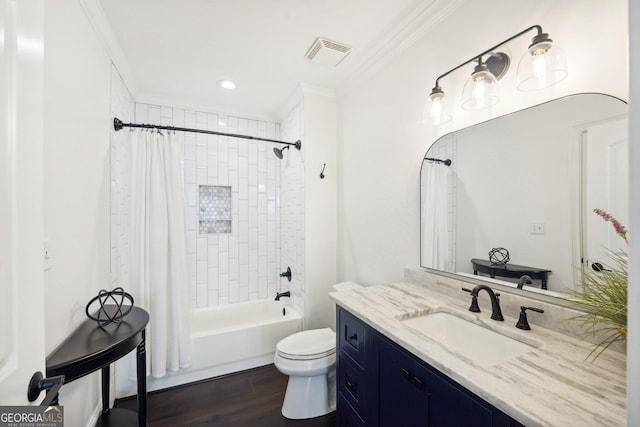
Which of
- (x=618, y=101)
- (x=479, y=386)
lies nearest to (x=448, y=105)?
(x=618, y=101)

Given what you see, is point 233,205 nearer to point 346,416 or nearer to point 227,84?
point 227,84

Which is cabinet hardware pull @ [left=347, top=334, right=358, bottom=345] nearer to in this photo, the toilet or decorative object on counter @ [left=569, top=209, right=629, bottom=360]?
the toilet

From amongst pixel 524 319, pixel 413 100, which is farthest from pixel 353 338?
pixel 413 100

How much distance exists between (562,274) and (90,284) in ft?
7.95

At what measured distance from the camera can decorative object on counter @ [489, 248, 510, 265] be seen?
1276 mm

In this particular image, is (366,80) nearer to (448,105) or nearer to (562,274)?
(448,105)

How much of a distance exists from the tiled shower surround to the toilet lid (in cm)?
134

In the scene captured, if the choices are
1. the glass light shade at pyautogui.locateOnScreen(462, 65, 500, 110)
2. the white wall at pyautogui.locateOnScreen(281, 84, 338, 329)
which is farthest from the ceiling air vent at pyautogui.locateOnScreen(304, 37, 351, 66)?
the glass light shade at pyautogui.locateOnScreen(462, 65, 500, 110)

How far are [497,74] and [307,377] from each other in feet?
6.87

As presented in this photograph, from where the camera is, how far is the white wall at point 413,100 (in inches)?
38.6

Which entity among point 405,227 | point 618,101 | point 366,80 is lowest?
point 405,227

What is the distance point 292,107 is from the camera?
9.43 feet

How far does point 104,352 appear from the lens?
46.4 inches

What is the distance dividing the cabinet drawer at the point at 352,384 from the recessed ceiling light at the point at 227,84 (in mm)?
2424
